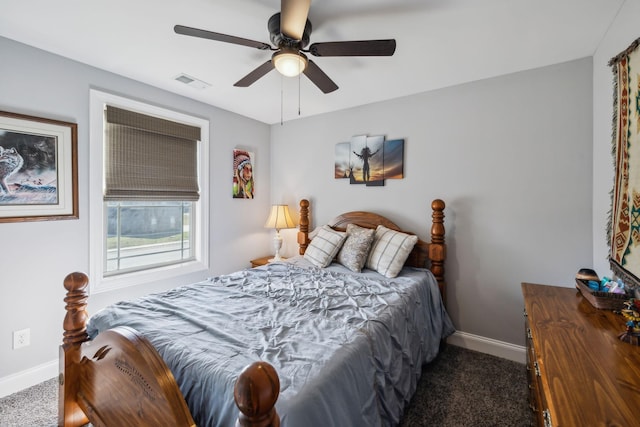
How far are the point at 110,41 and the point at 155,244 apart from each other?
1838 mm

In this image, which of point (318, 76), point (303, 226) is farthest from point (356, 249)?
point (318, 76)

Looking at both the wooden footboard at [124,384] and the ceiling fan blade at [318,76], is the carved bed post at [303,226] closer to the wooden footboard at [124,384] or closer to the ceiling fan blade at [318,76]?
the ceiling fan blade at [318,76]

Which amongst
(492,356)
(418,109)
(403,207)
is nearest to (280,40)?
(418,109)

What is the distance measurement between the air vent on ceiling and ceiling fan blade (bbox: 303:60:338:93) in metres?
1.24

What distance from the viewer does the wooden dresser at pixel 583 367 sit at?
2.45 ft

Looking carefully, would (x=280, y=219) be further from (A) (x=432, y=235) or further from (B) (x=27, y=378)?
(B) (x=27, y=378)

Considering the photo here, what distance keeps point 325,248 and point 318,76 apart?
1568 millimetres

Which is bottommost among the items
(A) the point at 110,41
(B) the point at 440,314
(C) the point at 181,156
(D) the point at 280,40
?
(B) the point at 440,314

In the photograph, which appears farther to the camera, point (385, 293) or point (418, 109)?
point (418, 109)

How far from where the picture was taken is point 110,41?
1985 millimetres

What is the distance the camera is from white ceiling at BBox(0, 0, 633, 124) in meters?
1.63

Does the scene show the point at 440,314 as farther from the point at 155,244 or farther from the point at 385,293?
the point at 155,244

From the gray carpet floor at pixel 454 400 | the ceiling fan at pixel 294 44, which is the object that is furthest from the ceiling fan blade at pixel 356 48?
the gray carpet floor at pixel 454 400

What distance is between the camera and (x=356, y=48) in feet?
5.28
